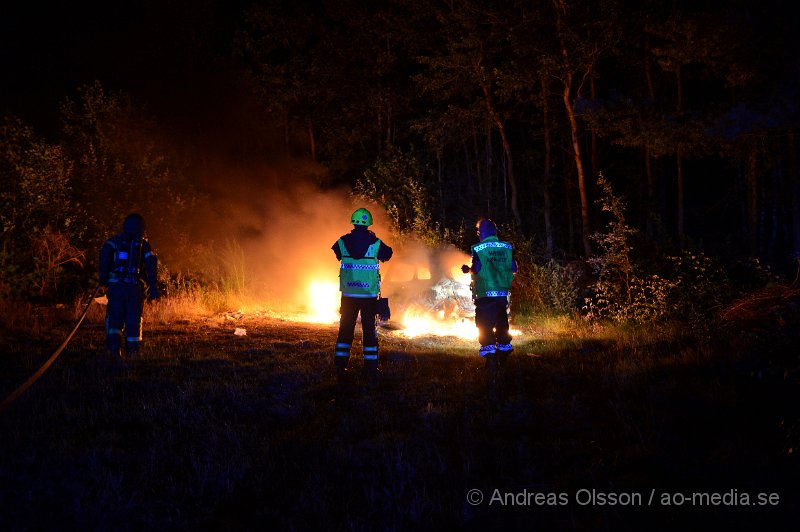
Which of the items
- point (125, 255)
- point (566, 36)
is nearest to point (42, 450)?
point (125, 255)

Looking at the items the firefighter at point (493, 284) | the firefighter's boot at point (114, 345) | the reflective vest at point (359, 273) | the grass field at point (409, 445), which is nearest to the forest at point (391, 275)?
the grass field at point (409, 445)

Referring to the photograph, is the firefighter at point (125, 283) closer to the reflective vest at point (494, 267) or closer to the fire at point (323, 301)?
the reflective vest at point (494, 267)

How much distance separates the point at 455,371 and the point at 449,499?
324 cm

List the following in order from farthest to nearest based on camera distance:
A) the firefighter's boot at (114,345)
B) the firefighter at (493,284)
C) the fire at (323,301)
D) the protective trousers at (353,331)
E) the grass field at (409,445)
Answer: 1. the fire at (323,301)
2. the firefighter's boot at (114,345)
3. the firefighter at (493,284)
4. the protective trousers at (353,331)
5. the grass field at (409,445)

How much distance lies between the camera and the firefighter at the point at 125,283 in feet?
23.6

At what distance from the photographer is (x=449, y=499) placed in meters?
3.34

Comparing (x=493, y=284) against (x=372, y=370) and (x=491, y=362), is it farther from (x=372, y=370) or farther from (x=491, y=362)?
(x=372, y=370)

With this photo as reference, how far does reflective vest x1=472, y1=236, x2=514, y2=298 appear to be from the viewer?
702 cm

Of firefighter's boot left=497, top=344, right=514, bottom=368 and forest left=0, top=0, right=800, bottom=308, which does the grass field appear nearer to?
firefighter's boot left=497, top=344, right=514, bottom=368

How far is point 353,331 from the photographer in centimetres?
644

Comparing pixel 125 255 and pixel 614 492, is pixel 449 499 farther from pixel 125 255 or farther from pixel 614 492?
pixel 125 255

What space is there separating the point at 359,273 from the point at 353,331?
26.2 inches

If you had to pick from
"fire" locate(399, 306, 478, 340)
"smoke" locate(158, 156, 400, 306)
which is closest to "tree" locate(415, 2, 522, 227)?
"smoke" locate(158, 156, 400, 306)

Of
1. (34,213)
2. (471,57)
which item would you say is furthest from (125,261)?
(471,57)
